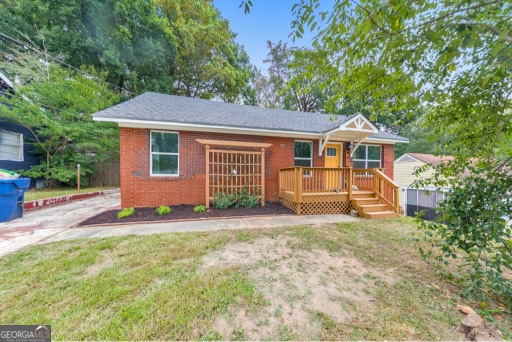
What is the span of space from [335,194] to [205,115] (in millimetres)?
5432

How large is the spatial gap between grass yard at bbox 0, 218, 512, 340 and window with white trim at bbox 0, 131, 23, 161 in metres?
11.1

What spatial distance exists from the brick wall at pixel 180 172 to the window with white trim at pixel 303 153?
0.75m

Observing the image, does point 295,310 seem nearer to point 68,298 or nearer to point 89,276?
point 68,298

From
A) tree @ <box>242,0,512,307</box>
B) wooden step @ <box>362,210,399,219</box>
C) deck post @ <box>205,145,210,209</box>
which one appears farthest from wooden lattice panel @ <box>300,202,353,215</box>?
tree @ <box>242,0,512,307</box>

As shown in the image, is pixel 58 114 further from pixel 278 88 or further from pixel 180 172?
pixel 278 88

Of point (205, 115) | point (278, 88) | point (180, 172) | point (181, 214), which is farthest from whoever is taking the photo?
point (278, 88)

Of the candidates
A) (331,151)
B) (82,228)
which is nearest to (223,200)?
(82,228)

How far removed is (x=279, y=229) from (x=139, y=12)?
1765cm

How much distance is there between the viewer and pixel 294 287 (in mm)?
2402

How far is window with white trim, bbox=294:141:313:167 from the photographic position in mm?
8055

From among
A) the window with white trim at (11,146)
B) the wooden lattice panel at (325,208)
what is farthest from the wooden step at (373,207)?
the window with white trim at (11,146)

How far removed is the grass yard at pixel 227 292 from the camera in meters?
1.78

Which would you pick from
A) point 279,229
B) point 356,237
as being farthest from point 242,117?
point 356,237

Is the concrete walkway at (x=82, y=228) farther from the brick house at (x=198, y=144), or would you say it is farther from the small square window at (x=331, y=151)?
the small square window at (x=331, y=151)
